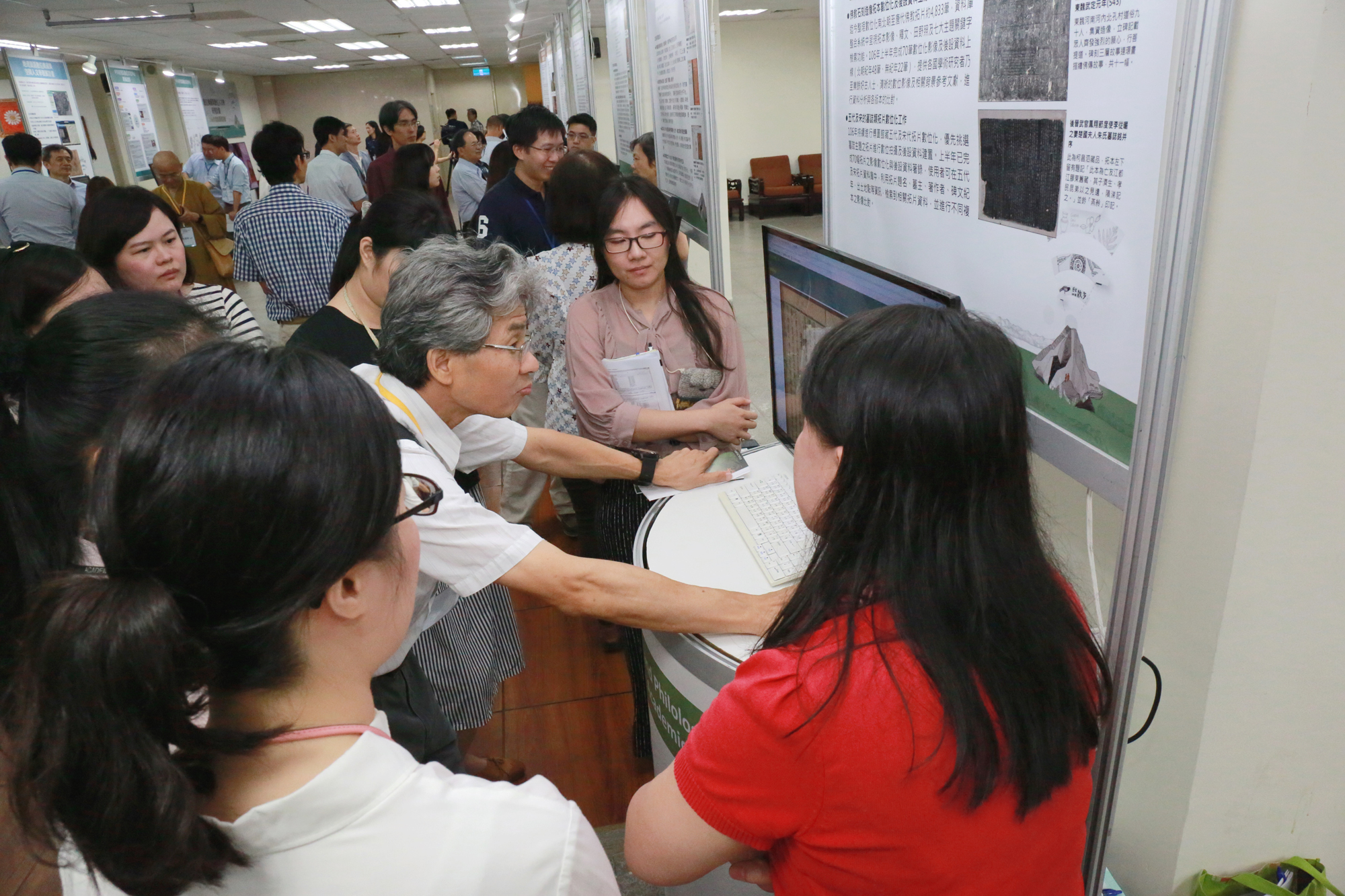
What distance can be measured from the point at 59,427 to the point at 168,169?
5672mm

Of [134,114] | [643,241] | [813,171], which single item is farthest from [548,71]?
[643,241]

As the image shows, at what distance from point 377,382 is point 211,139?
7.69m

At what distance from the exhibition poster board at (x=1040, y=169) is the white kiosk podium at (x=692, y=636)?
0.57 metres

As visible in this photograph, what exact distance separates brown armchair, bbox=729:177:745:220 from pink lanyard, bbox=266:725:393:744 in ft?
39.7

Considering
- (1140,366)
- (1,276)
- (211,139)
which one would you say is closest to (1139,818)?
(1140,366)

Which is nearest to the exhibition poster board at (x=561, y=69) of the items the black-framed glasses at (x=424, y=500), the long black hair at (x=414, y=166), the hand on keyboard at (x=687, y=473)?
the long black hair at (x=414, y=166)

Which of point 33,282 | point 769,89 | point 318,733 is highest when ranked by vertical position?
point 769,89

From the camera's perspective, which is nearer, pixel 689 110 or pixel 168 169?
pixel 689 110

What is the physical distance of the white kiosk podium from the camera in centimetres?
129

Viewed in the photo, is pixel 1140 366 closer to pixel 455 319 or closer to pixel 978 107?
pixel 978 107

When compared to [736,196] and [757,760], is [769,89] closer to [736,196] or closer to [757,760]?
[736,196]

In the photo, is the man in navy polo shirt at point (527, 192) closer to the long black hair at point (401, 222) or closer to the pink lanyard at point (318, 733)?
the long black hair at point (401, 222)

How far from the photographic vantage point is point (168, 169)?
587 centimetres

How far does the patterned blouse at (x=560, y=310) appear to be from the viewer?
2697mm
